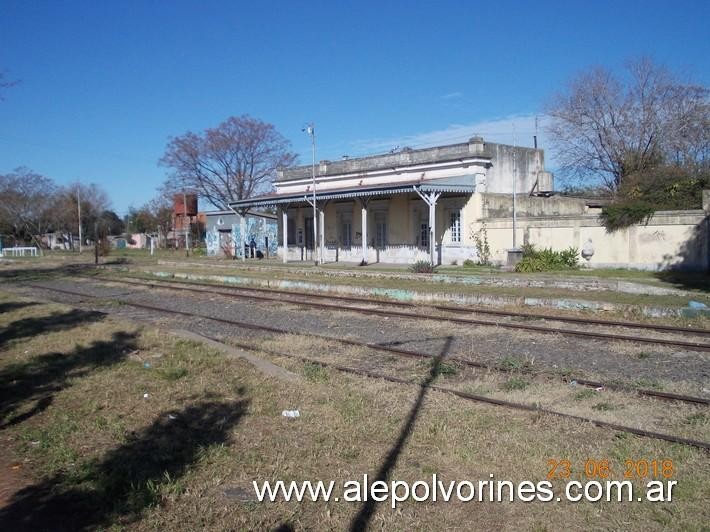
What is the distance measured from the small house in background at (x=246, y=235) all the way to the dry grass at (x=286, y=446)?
3287cm

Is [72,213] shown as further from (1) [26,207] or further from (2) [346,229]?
(2) [346,229]

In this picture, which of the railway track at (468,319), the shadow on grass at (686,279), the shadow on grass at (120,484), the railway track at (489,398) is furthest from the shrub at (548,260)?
the shadow on grass at (120,484)

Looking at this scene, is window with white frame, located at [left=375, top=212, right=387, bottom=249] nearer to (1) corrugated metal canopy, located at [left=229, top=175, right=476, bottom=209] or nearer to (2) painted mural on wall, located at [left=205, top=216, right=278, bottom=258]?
(1) corrugated metal canopy, located at [left=229, top=175, right=476, bottom=209]

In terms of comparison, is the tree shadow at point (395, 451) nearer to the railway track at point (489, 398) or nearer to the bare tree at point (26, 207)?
the railway track at point (489, 398)

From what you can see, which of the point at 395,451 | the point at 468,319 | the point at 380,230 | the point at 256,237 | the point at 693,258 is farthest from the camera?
the point at 256,237

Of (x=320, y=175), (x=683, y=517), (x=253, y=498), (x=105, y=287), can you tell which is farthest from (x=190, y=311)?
(x=320, y=175)

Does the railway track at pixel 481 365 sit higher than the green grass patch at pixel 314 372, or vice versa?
the green grass patch at pixel 314 372

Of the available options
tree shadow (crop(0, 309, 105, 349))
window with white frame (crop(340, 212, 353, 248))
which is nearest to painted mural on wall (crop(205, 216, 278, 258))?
window with white frame (crop(340, 212, 353, 248))

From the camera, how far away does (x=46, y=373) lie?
830 cm

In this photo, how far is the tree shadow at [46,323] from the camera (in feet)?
38.2

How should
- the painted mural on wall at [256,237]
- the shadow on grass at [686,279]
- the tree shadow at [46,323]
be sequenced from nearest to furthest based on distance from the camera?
the tree shadow at [46,323]
the shadow on grass at [686,279]
the painted mural on wall at [256,237]

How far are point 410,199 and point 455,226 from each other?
275 cm

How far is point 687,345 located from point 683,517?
255 inches

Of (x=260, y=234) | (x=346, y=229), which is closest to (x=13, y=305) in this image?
(x=346, y=229)
